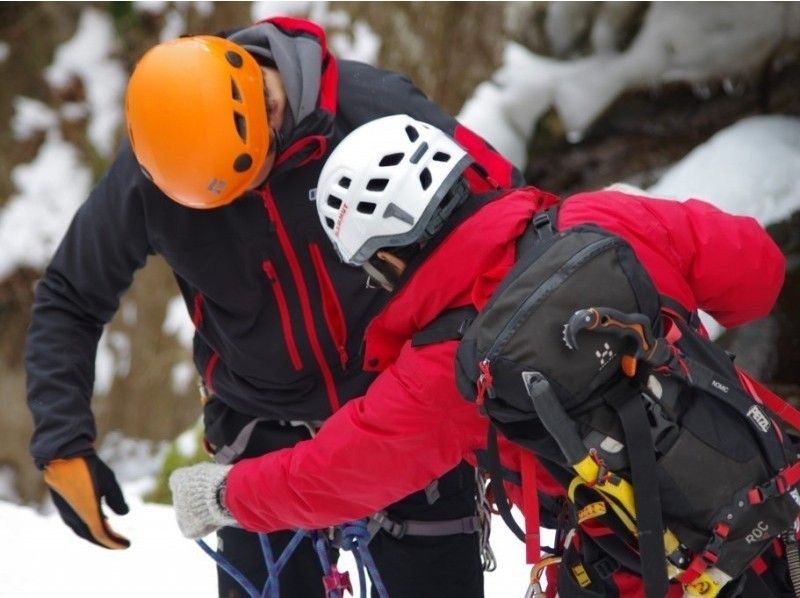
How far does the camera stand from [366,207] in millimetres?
1904

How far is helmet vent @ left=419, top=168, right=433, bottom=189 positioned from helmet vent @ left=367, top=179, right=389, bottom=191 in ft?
0.22

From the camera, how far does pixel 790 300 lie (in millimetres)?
4703

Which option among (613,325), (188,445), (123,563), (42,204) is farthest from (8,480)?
(613,325)

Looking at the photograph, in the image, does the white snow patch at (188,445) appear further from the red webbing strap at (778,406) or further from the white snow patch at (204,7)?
the white snow patch at (204,7)

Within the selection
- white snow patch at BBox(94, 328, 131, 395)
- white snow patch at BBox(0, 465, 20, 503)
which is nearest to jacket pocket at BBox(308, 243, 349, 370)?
white snow patch at BBox(94, 328, 131, 395)

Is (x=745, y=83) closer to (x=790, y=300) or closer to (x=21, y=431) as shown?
(x=790, y=300)

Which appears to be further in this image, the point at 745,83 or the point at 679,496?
the point at 745,83

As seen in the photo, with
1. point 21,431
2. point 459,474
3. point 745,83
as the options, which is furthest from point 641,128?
point 21,431

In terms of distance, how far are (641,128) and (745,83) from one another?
65 cm

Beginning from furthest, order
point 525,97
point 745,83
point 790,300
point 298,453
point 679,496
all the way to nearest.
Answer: point 525,97 < point 745,83 < point 790,300 < point 298,453 < point 679,496

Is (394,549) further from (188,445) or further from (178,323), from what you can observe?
(178,323)

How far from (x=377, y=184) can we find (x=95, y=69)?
6714 millimetres

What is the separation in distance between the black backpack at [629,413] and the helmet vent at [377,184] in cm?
30

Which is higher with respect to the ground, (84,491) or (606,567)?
(606,567)
